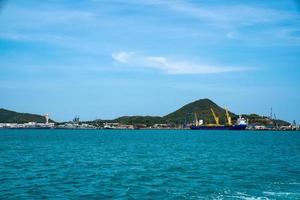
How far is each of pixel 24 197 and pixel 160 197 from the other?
7.44 metres

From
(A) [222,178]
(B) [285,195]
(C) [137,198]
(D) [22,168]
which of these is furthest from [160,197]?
(D) [22,168]

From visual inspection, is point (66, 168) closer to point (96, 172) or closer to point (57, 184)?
point (96, 172)

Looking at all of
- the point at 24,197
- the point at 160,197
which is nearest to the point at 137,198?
the point at 160,197

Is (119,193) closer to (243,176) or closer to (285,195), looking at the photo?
(285,195)

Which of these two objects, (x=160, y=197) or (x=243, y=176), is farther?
(x=243, y=176)

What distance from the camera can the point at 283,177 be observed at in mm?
32344

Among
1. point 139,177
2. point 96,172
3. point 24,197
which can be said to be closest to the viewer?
point 24,197

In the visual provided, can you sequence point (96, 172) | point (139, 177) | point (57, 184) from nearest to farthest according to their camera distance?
point (57, 184) < point (139, 177) < point (96, 172)

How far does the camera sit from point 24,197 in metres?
22.7

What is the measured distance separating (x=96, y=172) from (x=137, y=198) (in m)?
11.4

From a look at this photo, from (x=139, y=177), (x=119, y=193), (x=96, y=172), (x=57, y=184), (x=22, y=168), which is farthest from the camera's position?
(x=22, y=168)

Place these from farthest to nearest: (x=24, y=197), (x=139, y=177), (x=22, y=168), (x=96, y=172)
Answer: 1. (x=22, y=168)
2. (x=96, y=172)
3. (x=139, y=177)
4. (x=24, y=197)

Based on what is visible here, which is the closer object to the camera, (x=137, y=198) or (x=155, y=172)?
(x=137, y=198)

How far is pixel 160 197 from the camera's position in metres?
23.1
